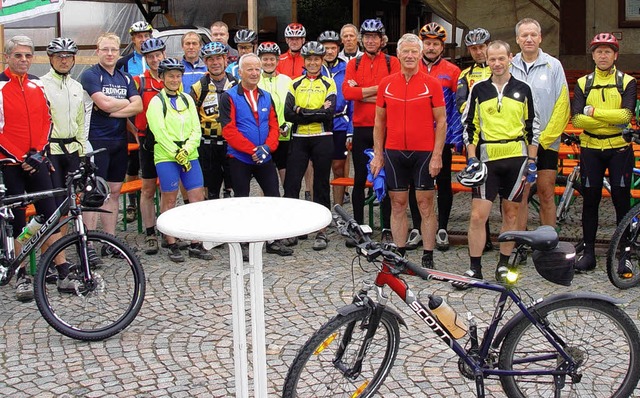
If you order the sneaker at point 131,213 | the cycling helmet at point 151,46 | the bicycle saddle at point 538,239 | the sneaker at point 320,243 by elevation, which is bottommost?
→ the sneaker at point 320,243

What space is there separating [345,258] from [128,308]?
2.43 meters

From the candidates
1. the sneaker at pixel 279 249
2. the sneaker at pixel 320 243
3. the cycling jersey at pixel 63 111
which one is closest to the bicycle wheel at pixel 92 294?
the cycling jersey at pixel 63 111

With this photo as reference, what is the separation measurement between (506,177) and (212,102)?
302 centimetres

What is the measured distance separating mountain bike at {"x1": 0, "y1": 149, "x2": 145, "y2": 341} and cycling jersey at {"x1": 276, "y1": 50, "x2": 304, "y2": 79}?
380 cm

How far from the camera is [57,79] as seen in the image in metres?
6.90

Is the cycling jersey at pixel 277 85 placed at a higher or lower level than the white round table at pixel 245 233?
higher

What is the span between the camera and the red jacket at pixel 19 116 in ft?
20.8

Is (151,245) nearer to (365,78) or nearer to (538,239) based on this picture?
(365,78)

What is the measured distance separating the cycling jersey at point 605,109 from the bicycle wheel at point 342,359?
321 centimetres

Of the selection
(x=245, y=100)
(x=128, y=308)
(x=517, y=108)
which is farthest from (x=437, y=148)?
(x=128, y=308)

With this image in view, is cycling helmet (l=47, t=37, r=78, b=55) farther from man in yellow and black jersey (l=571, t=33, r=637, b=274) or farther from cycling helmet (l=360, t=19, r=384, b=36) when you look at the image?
man in yellow and black jersey (l=571, t=33, r=637, b=274)

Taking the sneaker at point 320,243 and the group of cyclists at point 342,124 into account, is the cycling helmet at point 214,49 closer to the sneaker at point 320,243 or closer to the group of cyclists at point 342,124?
the group of cyclists at point 342,124

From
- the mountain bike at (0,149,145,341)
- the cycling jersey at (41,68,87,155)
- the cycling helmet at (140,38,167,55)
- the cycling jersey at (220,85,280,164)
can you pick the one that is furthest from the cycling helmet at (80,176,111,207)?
the cycling helmet at (140,38,167,55)

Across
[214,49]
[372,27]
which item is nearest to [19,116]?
[214,49]
